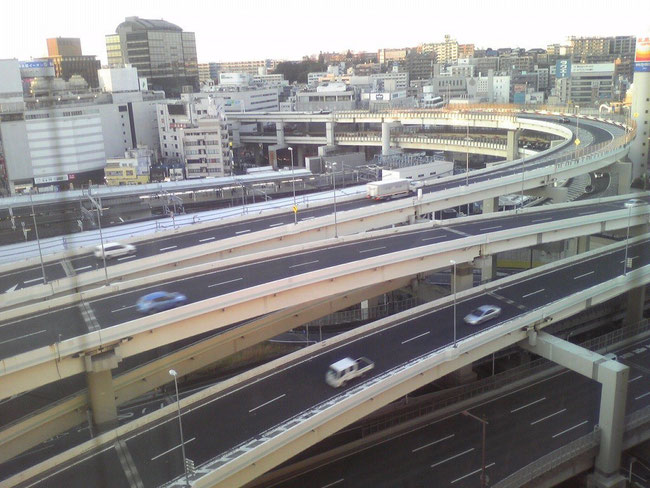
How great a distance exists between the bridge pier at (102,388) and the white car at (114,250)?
6.49ft

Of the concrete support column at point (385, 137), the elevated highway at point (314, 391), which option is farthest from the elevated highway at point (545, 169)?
the concrete support column at point (385, 137)

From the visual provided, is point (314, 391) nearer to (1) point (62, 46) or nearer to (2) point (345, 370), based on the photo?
(2) point (345, 370)

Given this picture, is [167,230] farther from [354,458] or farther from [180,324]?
[354,458]

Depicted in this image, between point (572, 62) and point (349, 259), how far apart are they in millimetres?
17804

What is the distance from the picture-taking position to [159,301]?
4555mm

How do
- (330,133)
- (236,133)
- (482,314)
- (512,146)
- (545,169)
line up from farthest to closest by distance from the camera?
1. (236,133)
2. (330,133)
3. (512,146)
4. (545,169)
5. (482,314)

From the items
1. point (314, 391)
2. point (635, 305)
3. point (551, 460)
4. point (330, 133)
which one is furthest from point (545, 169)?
point (330, 133)

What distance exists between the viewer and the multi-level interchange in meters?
3.58

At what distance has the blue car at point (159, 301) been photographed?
4406 millimetres

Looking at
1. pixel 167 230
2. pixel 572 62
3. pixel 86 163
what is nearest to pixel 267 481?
pixel 167 230

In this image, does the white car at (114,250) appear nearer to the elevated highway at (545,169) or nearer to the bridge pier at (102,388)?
the bridge pier at (102,388)

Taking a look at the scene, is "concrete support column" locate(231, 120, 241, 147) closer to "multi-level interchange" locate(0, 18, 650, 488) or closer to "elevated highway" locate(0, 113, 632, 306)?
"elevated highway" locate(0, 113, 632, 306)

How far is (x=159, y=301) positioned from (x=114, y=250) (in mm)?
1622

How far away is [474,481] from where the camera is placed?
3930 mm
